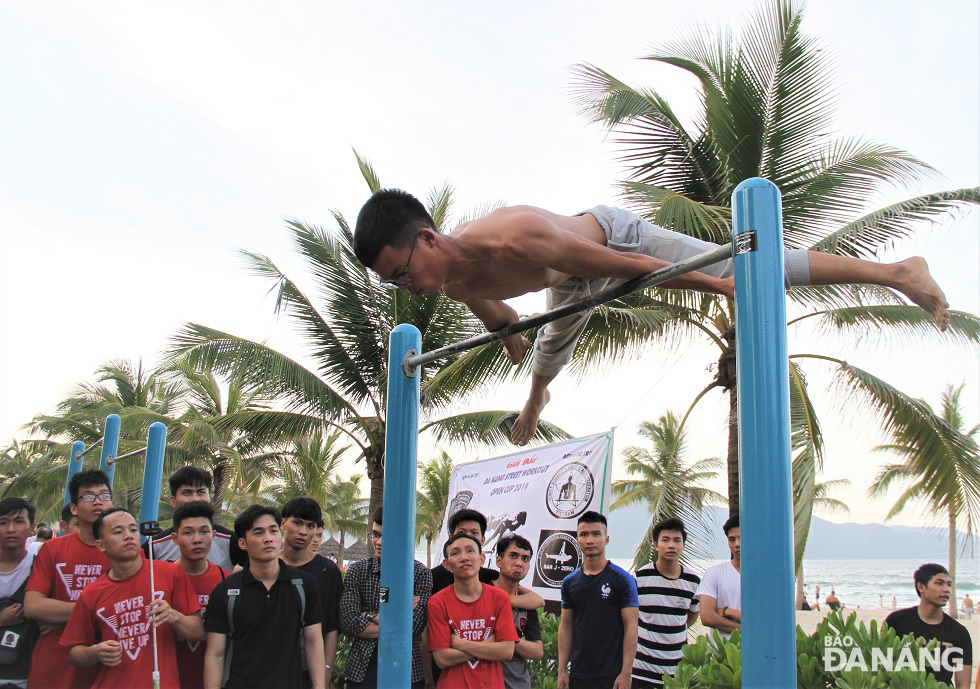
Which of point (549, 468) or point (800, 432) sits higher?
point (800, 432)

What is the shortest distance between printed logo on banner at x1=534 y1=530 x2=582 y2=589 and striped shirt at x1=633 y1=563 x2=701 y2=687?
43.2 inches

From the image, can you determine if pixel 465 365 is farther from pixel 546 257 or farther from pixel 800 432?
pixel 546 257

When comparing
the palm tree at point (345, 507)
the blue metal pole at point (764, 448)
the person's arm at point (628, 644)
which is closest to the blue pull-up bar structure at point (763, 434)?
the blue metal pole at point (764, 448)

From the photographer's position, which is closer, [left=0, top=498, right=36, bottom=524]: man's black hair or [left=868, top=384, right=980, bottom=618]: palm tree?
[left=0, top=498, right=36, bottom=524]: man's black hair

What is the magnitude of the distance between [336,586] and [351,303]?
28.9 ft

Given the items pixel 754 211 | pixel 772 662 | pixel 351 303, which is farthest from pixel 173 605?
pixel 351 303

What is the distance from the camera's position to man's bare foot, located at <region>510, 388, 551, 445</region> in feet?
12.4

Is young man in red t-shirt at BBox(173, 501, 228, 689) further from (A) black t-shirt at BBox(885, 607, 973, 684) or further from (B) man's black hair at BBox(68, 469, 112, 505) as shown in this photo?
(A) black t-shirt at BBox(885, 607, 973, 684)

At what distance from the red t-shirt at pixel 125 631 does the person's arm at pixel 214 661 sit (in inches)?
10.7

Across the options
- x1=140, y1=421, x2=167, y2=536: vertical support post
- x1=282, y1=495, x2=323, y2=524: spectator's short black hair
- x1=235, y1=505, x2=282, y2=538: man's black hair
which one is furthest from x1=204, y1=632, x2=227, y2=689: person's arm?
x1=140, y1=421, x2=167, y2=536: vertical support post

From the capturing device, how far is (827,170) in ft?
28.7

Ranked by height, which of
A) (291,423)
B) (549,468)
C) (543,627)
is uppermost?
(291,423)

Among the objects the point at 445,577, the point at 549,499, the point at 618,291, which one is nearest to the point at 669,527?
the point at 445,577

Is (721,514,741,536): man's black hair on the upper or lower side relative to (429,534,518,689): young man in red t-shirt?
upper
